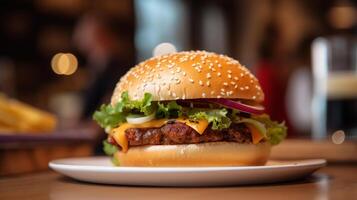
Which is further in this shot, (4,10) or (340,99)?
(4,10)

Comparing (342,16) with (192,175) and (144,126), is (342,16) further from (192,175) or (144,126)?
(192,175)

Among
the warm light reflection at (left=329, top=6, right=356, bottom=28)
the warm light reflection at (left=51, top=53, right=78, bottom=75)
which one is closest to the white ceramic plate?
the warm light reflection at (left=51, top=53, right=78, bottom=75)

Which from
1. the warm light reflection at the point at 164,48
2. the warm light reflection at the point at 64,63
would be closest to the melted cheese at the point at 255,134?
the warm light reflection at the point at 64,63

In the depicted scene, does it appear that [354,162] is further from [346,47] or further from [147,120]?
[346,47]

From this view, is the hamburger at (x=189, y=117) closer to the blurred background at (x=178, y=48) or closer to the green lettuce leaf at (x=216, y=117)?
the green lettuce leaf at (x=216, y=117)

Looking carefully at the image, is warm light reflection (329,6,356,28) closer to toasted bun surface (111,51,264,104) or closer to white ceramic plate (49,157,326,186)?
toasted bun surface (111,51,264,104)

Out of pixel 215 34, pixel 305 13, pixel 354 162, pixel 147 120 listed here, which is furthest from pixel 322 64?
pixel 215 34
